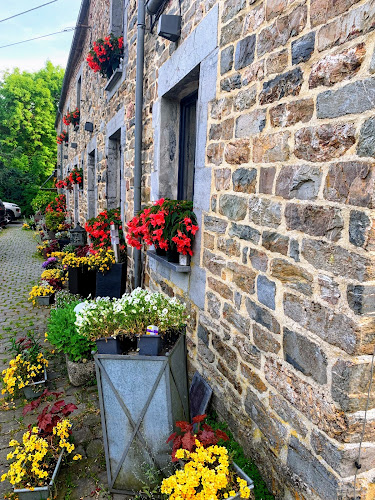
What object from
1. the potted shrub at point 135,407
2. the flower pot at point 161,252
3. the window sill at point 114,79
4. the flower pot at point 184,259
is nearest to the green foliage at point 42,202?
the window sill at point 114,79

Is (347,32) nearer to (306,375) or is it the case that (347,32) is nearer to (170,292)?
(306,375)

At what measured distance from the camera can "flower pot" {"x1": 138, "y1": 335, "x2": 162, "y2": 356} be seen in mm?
2168

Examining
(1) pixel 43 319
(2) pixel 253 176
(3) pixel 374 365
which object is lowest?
(1) pixel 43 319

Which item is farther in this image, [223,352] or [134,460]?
[223,352]

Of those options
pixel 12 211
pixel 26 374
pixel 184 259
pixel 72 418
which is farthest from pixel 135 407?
pixel 12 211

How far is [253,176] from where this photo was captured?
6.78 ft

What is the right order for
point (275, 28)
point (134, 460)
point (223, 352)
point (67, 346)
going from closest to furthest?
point (275, 28)
point (134, 460)
point (223, 352)
point (67, 346)

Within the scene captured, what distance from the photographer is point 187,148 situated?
11.9ft

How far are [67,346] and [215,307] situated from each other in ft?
5.74

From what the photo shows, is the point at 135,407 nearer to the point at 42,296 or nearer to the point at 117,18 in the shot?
the point at 42,296

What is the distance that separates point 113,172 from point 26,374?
155 inches

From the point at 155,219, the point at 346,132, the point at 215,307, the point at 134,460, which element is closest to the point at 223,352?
the point at 215,307

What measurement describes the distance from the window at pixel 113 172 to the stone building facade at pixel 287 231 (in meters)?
3.22

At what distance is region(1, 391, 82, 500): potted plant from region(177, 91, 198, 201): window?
2.29 meters
